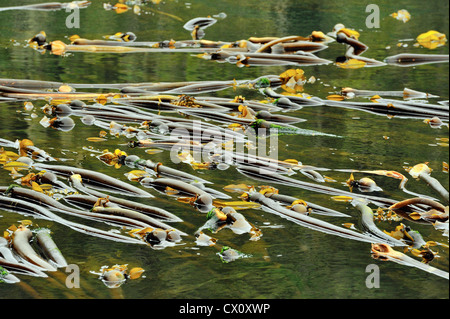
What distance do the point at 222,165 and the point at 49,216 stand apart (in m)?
0.96

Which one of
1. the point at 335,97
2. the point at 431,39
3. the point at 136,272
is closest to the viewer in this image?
the point at 136,272

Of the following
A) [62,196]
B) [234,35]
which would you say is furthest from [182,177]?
[234,35]

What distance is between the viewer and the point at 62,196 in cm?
342

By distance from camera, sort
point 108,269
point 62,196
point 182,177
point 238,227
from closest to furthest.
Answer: point 108,269 → point 238,227 → point 62,196 → point 182,177

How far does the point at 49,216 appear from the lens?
3.22 metres

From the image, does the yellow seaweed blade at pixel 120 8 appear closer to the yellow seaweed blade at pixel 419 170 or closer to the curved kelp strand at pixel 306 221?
the yellow seaweed blade at pixel 419 170

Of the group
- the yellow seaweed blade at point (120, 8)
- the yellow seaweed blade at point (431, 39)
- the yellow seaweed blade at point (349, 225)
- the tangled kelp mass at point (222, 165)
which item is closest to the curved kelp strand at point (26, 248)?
the tangled kelp mass at point (222, 165)

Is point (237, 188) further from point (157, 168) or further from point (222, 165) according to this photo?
point (157, 168)

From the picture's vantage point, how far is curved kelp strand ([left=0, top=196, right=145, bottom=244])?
9.98ft

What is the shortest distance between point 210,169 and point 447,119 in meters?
1.72

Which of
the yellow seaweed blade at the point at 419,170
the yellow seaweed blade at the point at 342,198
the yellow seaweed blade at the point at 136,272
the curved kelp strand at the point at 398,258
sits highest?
the yellow seaweed blade at the point at 136,272

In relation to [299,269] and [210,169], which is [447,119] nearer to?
[210,169]

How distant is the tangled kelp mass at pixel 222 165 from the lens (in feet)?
9.26

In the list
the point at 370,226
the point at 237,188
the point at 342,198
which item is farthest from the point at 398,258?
the point at 237,188
